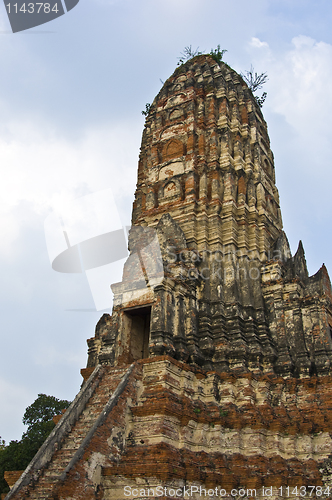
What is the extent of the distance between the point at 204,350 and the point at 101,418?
3721 millimetres

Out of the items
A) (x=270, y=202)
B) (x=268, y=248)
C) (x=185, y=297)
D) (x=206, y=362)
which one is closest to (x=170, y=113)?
(x=270, y=202)

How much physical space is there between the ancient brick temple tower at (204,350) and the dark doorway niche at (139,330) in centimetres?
5

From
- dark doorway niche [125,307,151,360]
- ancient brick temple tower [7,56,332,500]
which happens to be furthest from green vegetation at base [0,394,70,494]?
dark doorway niche [125,307,151,360]

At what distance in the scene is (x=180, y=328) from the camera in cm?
1156

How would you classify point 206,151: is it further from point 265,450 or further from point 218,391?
point 265,450

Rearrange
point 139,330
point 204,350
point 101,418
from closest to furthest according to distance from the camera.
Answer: point 101,418
point 204,350
point 139,330

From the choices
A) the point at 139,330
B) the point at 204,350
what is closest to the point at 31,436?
the point at 139,330

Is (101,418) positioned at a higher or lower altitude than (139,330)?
lower

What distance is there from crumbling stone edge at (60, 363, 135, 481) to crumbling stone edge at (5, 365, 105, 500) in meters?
0.90

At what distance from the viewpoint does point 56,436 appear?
9.18 m

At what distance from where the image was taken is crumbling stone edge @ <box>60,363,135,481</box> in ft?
26.3

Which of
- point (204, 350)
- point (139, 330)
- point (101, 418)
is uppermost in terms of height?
point (139, 330)

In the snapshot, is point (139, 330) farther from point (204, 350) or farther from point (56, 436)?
point (56, 436)

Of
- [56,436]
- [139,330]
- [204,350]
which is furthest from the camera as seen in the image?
[139,330]
